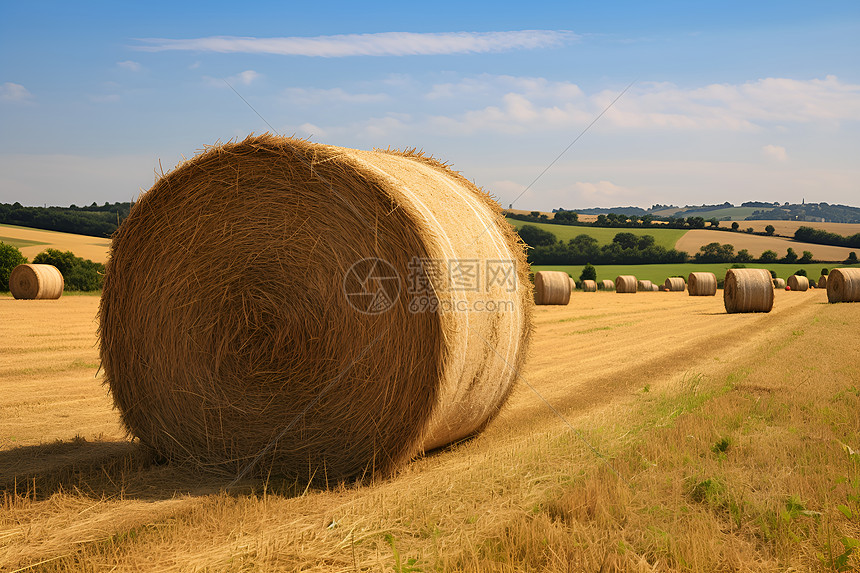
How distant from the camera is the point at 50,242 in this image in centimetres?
4497

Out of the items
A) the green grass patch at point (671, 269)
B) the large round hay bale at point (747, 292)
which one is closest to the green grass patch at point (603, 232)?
the green grass patch at point (671, 269)

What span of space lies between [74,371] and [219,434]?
18.5 feet

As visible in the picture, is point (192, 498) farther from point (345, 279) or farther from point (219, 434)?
point (345, 279)

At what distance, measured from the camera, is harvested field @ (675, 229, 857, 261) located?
65.6 m

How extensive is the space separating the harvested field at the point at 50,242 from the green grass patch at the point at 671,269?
32639 millimetres

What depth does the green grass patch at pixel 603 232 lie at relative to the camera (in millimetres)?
64562

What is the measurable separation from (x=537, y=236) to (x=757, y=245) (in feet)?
87.9

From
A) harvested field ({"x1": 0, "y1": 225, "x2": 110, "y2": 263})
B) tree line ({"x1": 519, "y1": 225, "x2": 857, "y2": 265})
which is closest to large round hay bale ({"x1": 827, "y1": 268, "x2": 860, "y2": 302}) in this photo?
tree line ({"x1": 519, "y1": 225, "x2": 857, "y2": 265})

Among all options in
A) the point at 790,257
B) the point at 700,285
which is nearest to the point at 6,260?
the point at 700,285

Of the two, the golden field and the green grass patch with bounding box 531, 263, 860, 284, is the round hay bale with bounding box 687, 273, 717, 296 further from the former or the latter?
the golden field

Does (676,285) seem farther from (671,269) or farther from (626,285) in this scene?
(671,269)
